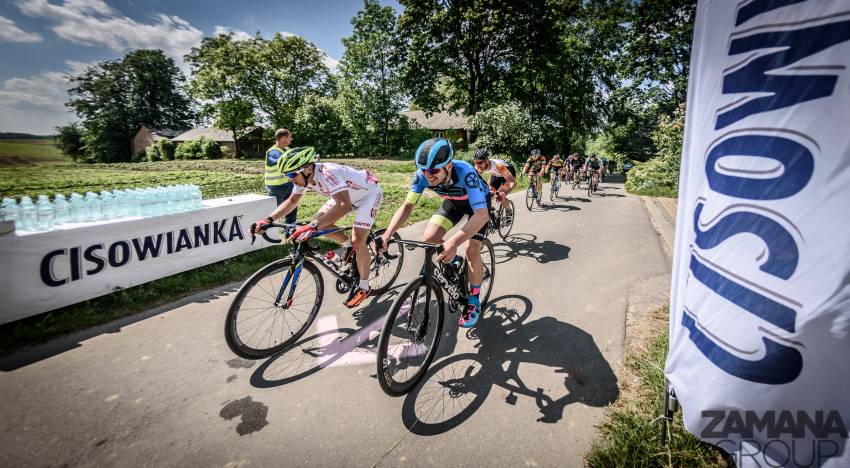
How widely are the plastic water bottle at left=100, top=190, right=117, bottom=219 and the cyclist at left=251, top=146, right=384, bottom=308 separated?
2.69 metres

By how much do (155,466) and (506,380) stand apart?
282cm

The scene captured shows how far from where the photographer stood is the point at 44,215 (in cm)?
409

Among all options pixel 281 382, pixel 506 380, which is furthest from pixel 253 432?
pixel 506 380

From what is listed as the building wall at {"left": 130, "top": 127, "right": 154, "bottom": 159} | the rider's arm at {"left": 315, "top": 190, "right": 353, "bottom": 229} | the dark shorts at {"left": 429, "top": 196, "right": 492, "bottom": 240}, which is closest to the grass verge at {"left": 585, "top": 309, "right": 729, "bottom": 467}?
the dark shorts at {"left": 429, "top": 196, "right": 492, "bottom": 240}

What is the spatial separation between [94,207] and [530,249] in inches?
292

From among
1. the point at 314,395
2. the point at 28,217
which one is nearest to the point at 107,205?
the point at 28,217

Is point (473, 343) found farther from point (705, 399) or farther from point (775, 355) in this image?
point (775, 355)

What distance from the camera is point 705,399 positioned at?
1.83 m

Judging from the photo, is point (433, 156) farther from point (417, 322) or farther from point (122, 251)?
point (122, 251)

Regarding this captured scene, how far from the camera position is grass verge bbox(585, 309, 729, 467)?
83.1 inches

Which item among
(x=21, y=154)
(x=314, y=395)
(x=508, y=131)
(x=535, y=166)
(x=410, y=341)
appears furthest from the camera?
(x=21, y=154)

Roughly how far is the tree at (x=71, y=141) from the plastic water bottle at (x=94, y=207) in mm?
79377

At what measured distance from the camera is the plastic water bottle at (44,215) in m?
4.05

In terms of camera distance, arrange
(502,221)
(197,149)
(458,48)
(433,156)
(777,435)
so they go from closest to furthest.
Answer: (777,435)
(433,156)
(502,221)
(458,48)
(197,149)
